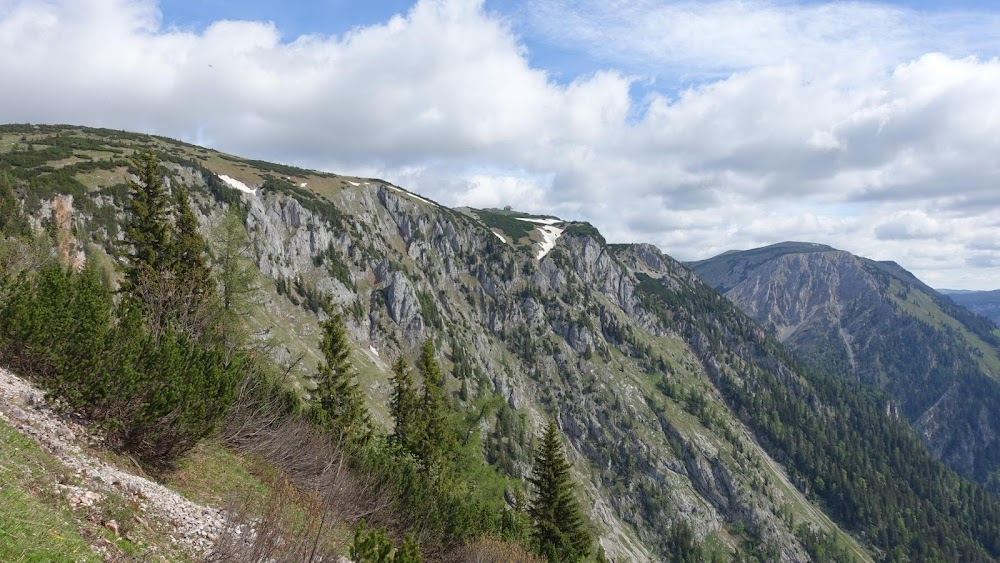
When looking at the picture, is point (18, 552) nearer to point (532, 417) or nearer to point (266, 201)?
point (266, 201)

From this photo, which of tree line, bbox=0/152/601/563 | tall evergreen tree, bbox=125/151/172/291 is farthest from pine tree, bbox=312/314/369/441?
tall evergreen tree, bbox=125/151/172/291

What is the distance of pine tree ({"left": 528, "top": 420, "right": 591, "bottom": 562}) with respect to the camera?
34.9 meters

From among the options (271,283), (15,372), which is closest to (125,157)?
(271,283)

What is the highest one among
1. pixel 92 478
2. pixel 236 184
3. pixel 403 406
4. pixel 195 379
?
pixel 236 184

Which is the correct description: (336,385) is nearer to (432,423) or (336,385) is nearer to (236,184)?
(432,423)

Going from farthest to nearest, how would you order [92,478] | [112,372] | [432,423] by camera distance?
[432,423] → [112,372] → [92,478]

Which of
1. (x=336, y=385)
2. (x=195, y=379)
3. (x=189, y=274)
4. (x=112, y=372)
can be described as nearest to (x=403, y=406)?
(x=336, y=385)

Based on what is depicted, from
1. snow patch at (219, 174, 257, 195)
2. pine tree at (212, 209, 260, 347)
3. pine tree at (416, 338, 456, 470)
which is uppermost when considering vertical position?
snow patch at (219, 174, 257, 195)

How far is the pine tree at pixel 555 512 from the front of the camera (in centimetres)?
3488

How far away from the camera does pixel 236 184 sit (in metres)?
149

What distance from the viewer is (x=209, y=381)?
1798 centimetres

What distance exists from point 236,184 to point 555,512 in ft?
486

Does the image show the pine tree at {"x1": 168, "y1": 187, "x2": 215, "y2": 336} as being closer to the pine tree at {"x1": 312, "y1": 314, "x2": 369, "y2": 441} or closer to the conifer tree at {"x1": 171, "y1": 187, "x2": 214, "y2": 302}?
the conifer tree at {"x1": 171, "y1": 187, "x2": 214, "y2": 302}

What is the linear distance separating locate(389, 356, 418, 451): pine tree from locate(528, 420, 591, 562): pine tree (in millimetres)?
10552
